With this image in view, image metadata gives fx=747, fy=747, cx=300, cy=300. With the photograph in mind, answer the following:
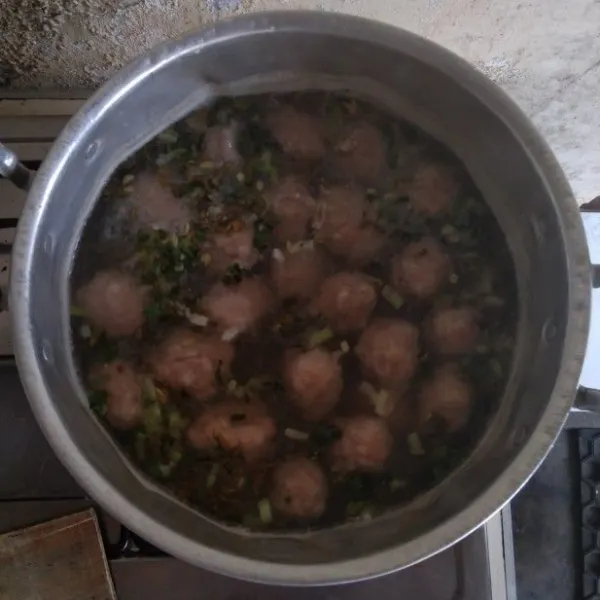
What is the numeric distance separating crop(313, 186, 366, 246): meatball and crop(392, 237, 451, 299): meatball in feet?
0.21

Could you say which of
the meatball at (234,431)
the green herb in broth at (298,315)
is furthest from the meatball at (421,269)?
the meatball at (234,431)

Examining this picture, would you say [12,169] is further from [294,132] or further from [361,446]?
[361,446]

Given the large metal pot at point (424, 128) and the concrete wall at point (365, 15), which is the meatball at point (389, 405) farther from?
the concrete wall at point (365, 15)

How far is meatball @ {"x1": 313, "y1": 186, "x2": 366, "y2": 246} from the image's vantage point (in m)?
0.83

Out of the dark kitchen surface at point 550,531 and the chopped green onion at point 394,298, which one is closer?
the chopped green onion at point 394,298

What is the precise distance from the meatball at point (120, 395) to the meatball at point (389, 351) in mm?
240

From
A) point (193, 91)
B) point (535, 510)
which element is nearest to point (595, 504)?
point (535, 510)

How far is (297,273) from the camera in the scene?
0.82 m

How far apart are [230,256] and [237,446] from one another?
20 centimetres

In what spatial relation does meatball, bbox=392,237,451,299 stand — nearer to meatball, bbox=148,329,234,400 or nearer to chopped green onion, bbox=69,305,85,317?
meatball, bbox=148,329,234,400

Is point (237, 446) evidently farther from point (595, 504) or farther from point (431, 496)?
point (595, 504)

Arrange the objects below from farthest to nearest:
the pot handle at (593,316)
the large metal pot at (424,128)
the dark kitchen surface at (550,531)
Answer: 1. the pot handle at (593,316)
2. the dark kitchen surface at (550,531)
3. the large metal pot at (424,128)

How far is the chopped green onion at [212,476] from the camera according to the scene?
0.77m

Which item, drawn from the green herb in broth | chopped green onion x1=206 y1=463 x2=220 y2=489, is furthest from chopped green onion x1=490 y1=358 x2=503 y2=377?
chopped green onion x1=206 y1=463 x2=220 y2=489
